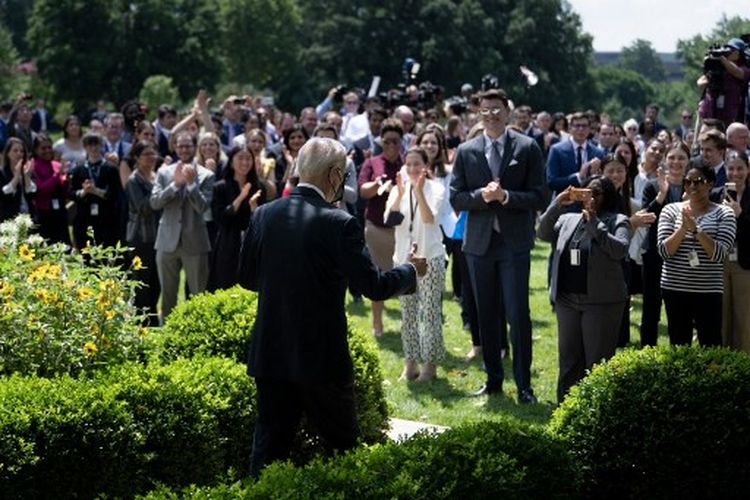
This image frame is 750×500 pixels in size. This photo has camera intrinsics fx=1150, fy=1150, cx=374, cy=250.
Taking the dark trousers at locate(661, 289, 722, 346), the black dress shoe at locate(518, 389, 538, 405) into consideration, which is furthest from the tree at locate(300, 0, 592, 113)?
the dark trousers at locate(661, 289, 722, 346)

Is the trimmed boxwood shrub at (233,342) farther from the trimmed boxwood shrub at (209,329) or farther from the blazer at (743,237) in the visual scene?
the blazer at (743,237)

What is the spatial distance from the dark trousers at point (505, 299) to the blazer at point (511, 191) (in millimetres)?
80

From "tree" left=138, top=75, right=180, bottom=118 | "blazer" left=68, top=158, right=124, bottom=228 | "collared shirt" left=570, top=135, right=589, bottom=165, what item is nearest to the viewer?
"collared shirt" left=570, top=135, right=589, bottom=165

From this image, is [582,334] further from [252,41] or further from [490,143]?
[252,41]

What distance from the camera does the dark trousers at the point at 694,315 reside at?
330 inches

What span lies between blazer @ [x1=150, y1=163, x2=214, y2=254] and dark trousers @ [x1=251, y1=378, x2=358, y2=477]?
19.9 feet

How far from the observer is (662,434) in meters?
6.04

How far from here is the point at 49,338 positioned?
6.86 m

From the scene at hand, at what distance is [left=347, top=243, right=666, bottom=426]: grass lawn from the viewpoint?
888 cm

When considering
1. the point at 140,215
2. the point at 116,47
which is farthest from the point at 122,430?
the point at 116,47

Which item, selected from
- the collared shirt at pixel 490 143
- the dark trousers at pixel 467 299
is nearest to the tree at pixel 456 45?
the dark trousers at pixel 467 299

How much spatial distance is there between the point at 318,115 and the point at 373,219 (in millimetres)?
7618

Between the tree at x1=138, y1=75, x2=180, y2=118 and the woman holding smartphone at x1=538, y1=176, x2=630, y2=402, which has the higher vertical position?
the tree at x1=138, y1=75, x2=180, y2=118

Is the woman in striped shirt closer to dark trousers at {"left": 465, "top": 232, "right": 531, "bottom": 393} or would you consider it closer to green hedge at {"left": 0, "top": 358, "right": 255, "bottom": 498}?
dark trousers at {"left": 465, "top": 232, "right": 531, "bottom": 393}
